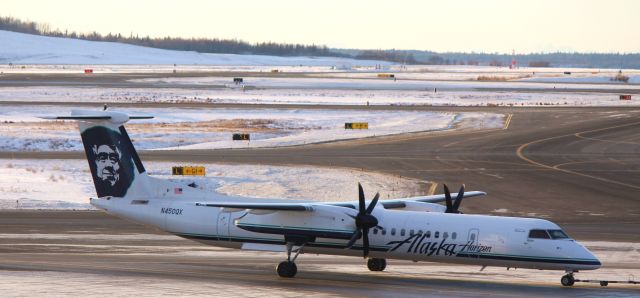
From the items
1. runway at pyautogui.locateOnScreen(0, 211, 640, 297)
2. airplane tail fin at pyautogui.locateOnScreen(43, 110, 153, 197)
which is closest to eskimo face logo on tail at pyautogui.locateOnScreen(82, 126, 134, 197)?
airplane tail fin at pyautogui.locateOnScreen(43, 110, 153, 197)

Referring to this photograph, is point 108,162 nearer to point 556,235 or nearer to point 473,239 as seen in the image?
point 473,239

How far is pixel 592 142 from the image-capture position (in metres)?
76.3

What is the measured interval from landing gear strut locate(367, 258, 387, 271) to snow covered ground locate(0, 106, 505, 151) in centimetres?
3765

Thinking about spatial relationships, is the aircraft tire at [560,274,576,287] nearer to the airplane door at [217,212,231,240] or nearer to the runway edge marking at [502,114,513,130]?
the airplane door at [217,212,231,240]

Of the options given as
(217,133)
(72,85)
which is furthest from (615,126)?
(72,85)

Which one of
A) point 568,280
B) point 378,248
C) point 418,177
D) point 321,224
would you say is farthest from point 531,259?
point 418,177

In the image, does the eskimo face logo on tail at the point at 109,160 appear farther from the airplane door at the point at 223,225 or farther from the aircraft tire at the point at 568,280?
the aircraft tire at the point at 568,280

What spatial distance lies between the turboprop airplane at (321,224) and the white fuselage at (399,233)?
1.2 inches

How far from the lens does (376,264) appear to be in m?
35.3

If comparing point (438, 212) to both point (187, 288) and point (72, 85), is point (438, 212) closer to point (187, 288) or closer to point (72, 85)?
point (187, 288)

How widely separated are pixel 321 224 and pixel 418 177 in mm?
25686

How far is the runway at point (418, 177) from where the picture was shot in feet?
105

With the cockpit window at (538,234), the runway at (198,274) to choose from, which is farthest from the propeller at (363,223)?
the cockpit window at (538,234)

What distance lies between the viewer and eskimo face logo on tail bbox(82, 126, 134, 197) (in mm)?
35906
